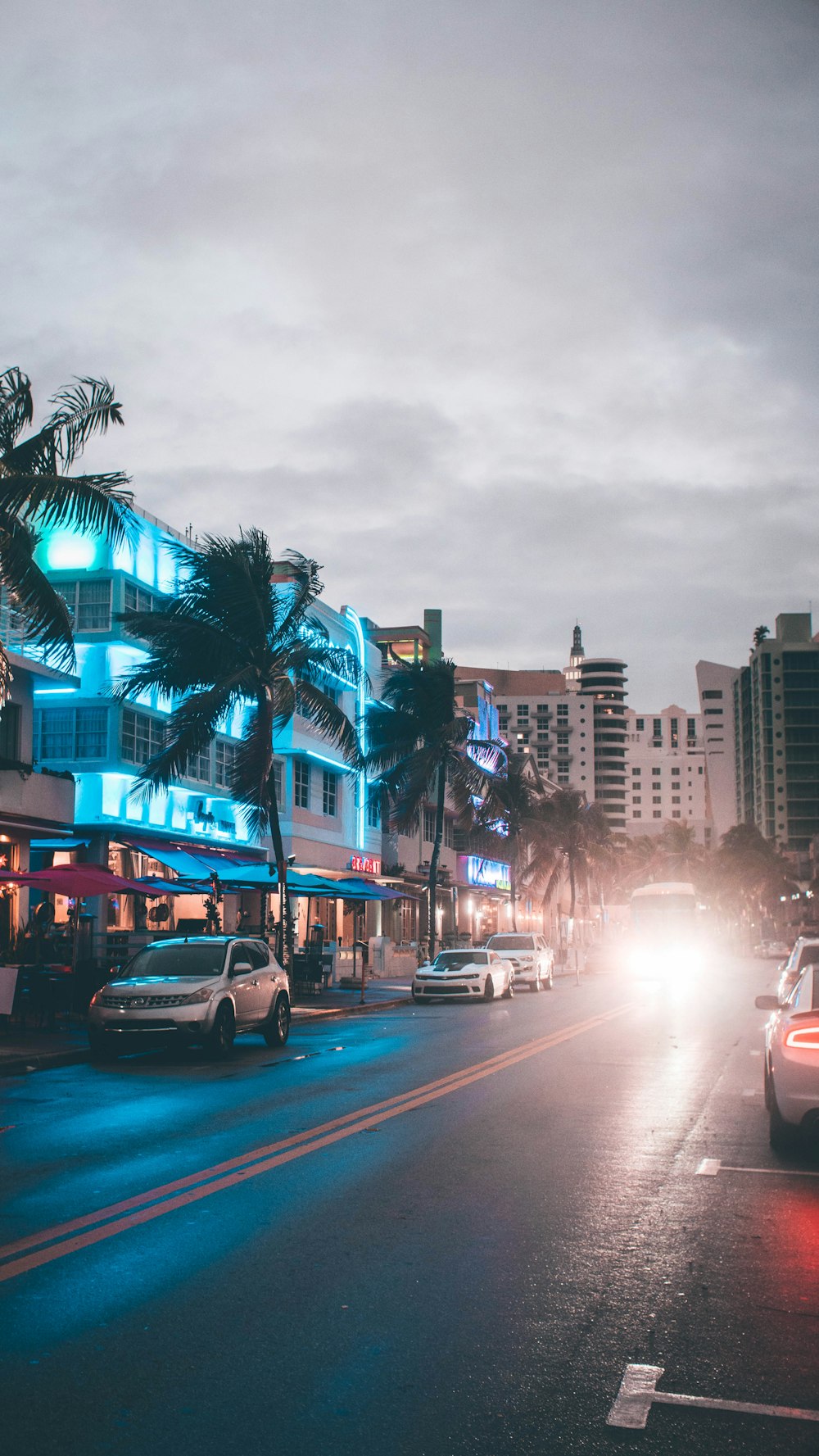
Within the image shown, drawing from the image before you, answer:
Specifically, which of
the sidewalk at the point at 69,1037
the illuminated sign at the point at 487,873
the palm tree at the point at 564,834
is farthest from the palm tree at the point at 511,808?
the sidewalk at the point at 69,1037

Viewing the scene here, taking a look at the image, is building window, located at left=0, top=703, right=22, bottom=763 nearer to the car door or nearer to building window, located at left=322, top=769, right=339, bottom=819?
the car door

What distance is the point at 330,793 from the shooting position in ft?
161

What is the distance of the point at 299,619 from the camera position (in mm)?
29656

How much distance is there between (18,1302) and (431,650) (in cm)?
7312

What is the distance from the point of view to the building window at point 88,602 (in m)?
33.7

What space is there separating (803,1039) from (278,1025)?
11424mm

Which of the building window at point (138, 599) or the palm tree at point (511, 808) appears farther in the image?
the palm tree at point (511, 808)

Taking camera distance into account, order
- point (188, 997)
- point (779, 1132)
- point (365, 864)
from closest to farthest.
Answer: point (779, 1132)
point (188, 997)
point (365, 864)

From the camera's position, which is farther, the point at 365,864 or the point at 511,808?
the point at 511,808

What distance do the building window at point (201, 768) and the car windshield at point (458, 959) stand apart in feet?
30.2

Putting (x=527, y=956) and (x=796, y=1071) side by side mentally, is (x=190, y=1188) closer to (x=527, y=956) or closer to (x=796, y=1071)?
(x=796, y=1071)

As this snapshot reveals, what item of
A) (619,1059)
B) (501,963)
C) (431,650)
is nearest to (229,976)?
(619,1059)

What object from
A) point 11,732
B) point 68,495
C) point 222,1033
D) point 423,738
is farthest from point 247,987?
A: point 423,738

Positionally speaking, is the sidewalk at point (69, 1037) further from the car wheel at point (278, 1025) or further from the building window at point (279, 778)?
the building window at point (279, 778)
